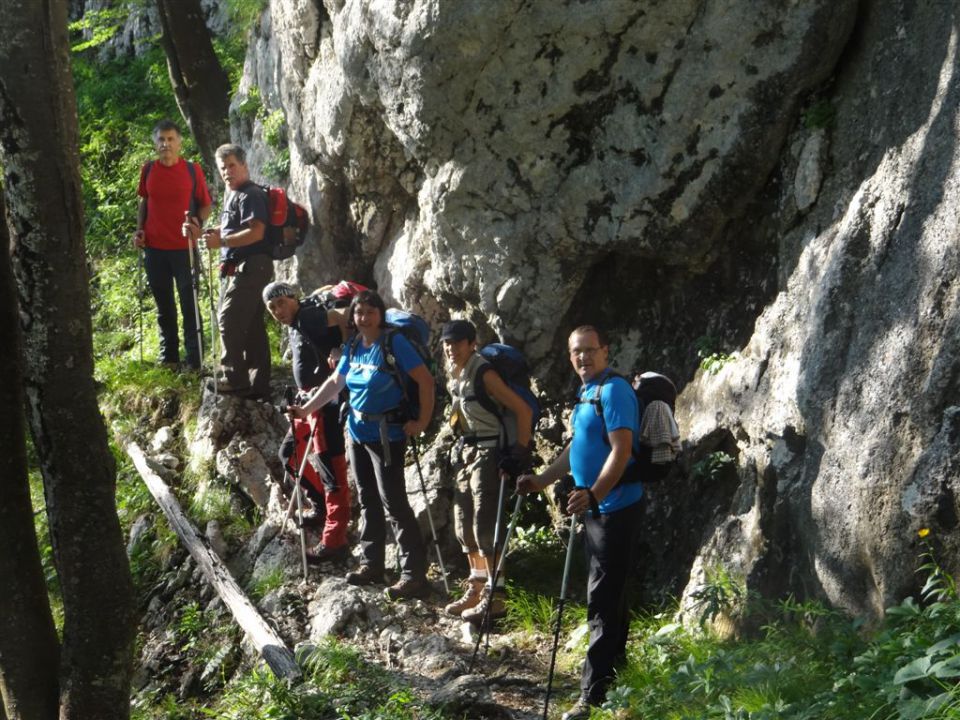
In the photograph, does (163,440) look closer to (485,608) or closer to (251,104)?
(251,104)

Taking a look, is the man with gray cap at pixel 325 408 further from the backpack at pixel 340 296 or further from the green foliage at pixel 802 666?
the green foliage at pixel 802 666

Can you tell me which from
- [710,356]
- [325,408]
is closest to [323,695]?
[325,408]

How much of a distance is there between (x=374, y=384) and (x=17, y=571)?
2.99 metres

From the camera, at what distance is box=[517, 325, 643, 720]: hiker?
6.23m

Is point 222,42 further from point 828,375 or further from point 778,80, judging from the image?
point 828,375

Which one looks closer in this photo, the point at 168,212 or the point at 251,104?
the point at 168,212

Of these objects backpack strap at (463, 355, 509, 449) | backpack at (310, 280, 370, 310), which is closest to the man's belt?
backpack strap at (463, 355, 509, 449)

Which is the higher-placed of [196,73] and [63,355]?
[196,73]

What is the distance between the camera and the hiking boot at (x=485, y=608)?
8125 mm

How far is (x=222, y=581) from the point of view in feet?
30.3

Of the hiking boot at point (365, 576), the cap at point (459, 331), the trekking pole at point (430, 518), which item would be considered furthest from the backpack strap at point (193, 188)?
the cap at point (459, 331)

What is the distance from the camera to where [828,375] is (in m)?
6.54

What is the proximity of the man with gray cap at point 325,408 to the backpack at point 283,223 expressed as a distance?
158 centimetres

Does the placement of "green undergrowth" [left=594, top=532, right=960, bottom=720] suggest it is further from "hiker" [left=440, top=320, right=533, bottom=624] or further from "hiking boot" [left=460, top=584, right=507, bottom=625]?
"hiker" [left=440, top=320, right=533, bottom=624]
